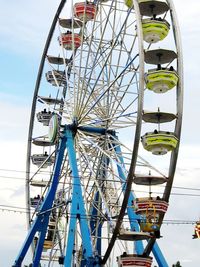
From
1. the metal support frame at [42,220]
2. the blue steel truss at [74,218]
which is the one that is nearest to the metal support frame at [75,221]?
the blue steel truss at [74,218]

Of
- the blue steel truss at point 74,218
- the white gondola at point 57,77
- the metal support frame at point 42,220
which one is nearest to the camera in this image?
the blue steel truss at point 74,218

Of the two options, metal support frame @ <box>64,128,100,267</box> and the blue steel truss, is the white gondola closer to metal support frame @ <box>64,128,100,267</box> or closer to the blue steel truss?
the blue steel truss

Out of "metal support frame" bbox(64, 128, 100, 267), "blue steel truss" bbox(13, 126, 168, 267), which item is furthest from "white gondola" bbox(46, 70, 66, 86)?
"metal support frame" bbox(64, 128, 100, 267)

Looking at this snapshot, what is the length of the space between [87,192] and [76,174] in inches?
52.2

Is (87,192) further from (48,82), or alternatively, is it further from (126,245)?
(48,82)

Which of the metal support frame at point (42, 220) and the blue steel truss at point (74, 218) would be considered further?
the metal support frame at point (42, 220)

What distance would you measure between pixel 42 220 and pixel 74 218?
3.59 metres

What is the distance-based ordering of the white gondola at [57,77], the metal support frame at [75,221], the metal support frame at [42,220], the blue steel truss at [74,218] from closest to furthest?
the metal support frame at [75,221] → the blue steel truss at [74,218] → the metal support frame at [42,220] → the white gondola at [57,77]

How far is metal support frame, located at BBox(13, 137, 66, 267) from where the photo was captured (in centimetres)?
2673

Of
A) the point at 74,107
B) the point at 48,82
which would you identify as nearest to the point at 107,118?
the point at 74,107

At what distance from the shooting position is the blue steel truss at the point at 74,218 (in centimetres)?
2372

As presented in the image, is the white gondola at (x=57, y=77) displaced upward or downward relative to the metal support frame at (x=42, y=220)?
upward

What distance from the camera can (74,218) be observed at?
79.8 feet

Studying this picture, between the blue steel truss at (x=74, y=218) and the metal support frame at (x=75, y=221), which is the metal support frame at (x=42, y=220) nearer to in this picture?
the blue steel truss at (x=74, y=218)
